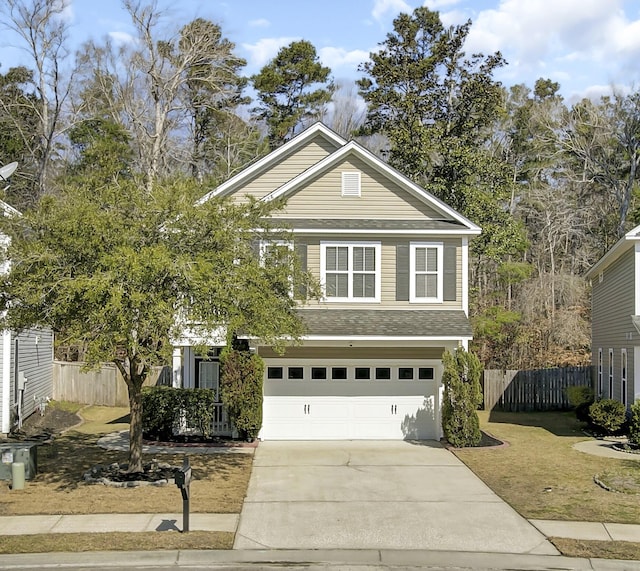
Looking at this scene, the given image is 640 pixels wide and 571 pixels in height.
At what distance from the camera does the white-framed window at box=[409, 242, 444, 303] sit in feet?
71.6

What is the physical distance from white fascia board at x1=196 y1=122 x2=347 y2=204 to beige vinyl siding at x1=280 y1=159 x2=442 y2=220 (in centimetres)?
155

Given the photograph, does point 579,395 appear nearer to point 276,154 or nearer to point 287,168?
point 287,168

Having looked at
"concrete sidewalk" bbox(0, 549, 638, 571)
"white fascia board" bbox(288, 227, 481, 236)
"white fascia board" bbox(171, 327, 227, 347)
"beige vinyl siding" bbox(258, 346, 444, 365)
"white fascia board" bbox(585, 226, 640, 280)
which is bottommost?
"concrete sidewalk" bbox(0, 549, 638, 571)

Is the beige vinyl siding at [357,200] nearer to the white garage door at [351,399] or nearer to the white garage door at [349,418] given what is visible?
the white garage door at [351,399]

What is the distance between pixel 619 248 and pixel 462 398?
21.6ft

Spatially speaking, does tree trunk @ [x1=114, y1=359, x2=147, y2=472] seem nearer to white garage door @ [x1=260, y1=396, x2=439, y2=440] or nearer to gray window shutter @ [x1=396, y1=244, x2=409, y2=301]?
white garage door @ [x1=260, y1=396, x2=439, y2=440]

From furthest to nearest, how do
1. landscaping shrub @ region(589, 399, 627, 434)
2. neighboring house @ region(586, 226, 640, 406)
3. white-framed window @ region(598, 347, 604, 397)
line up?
white-framed window @ region(598, 347, 604, 397), landscaping shrub @ region(589, 399, 627, 434), neighboring house @ region(586, 226, 640, 406)

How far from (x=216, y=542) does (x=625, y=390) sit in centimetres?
1540

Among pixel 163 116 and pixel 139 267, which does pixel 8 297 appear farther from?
pixel 163 116

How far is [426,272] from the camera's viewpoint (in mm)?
21906

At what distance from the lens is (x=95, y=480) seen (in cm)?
1528

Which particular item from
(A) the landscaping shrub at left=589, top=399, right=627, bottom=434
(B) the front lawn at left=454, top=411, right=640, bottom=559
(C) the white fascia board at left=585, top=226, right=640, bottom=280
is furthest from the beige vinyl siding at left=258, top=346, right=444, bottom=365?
(C) the white fascia board at left=585, top=226, right=640, bottom=280

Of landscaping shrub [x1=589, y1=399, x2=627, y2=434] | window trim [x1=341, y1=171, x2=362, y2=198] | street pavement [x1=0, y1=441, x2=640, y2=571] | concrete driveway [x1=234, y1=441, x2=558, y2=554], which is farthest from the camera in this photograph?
window trim [x1=341, y1=171, x2=362, y2=198]

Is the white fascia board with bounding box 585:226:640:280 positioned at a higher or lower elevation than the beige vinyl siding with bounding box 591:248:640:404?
higher
